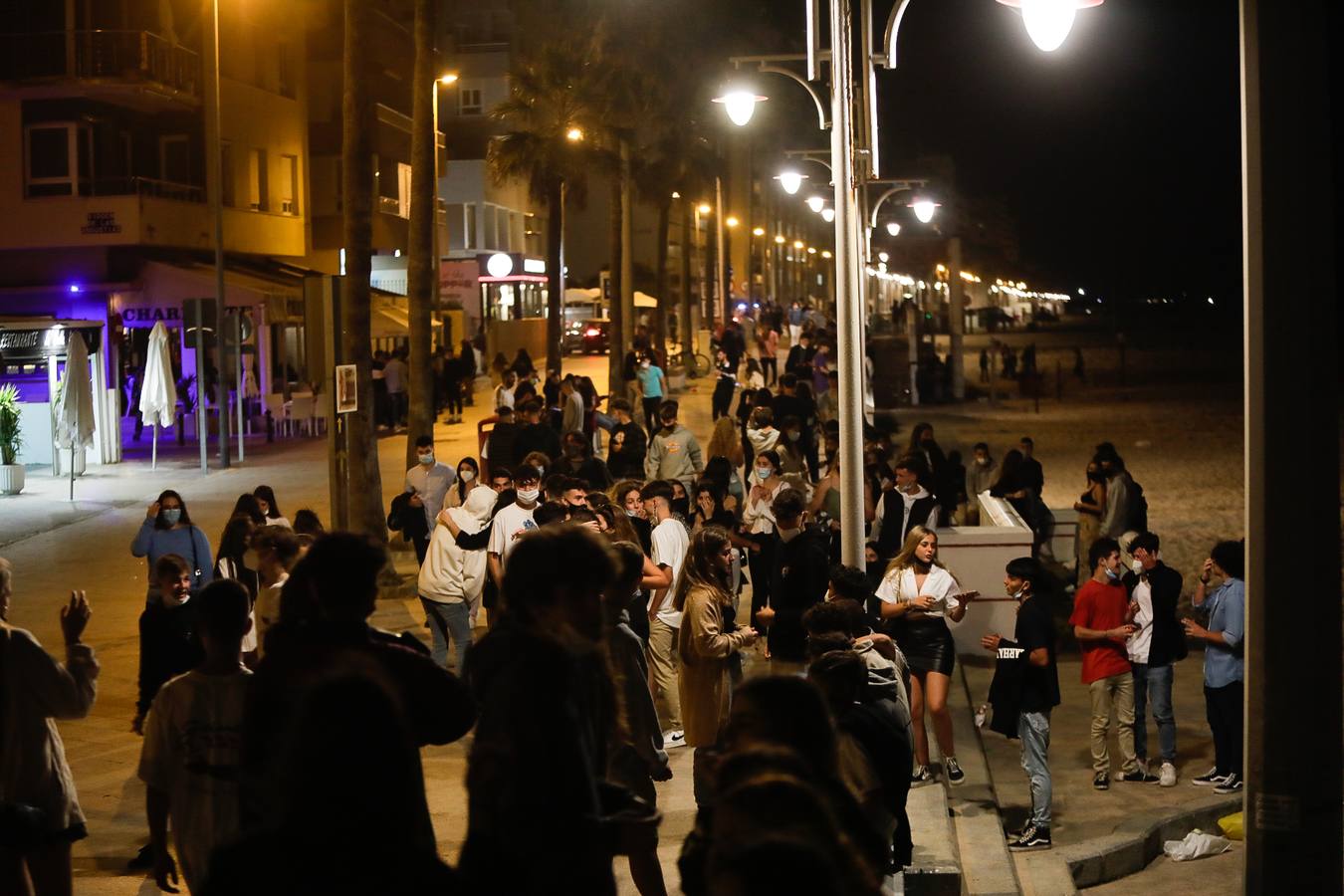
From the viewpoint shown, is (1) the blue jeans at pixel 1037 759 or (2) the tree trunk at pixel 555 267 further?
(2) the tree trunk at pixel 555 267

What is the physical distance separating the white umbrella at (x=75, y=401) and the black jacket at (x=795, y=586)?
16.4 m

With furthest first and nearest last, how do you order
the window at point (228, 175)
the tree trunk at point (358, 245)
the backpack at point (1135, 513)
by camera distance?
the window at point (228, 175) → the tree trunk at point (358, 245) → the backpack at point (1135, 513)

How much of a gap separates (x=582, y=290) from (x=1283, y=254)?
74825mm

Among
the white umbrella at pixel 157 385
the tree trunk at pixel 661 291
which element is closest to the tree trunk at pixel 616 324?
the tree trunk at pixel 661 291

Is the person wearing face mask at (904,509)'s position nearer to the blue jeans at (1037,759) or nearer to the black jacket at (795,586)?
the black jacket at (795,586)

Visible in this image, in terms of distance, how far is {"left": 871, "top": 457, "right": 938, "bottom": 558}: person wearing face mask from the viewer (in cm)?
1369

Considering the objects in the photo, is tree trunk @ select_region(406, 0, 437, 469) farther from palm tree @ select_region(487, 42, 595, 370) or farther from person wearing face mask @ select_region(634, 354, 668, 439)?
palm tree @ select_region(487, 42, 595, 370)

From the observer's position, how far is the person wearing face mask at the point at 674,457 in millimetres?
16703

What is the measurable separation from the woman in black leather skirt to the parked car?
179 feet

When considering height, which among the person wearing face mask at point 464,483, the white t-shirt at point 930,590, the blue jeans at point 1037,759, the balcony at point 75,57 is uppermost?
the balcony at point 75,57

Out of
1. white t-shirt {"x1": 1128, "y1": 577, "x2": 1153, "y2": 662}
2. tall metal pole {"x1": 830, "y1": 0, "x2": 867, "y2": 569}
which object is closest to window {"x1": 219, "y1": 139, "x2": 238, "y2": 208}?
tall metal pole {"x1": 830, "y1": 0, "x2": 867, "y2": 569}

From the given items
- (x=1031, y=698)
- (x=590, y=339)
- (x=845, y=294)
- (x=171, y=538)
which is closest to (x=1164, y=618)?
(x=1031, y=698)

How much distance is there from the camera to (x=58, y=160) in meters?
34.2

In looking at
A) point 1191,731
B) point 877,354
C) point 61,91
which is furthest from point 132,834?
point 877,354
